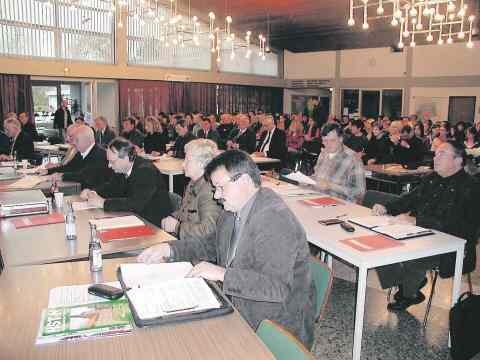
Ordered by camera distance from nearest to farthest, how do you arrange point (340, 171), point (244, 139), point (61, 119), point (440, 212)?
point (440, 212), point (340, 171), point (244, 139), point (61, 119)

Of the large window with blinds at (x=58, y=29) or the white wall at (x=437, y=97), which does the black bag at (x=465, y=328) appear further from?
the white wall at (x=437, y=97)

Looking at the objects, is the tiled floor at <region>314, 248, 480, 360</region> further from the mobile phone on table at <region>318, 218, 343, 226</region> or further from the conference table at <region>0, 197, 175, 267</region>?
the conference table at <region>0, 197, 175, 267</region>

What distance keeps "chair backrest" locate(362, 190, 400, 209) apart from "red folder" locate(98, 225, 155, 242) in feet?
6.74

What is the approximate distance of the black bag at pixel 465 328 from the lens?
2725 millimetres

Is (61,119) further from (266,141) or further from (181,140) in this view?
(266,141)

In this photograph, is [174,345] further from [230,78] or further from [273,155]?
[230,78]

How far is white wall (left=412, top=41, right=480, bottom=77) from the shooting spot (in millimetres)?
12883

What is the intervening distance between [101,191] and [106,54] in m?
9.78

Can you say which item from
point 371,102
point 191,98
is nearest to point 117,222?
point 191,98

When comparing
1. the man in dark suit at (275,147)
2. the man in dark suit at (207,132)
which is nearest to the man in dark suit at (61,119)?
the man in dark suit at (207,132)

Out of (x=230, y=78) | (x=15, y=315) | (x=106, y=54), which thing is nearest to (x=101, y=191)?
(x=15, y=315)

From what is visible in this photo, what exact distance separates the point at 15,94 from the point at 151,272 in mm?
11093

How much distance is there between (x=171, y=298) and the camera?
1783mm

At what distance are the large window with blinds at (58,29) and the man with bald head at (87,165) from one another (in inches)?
271
